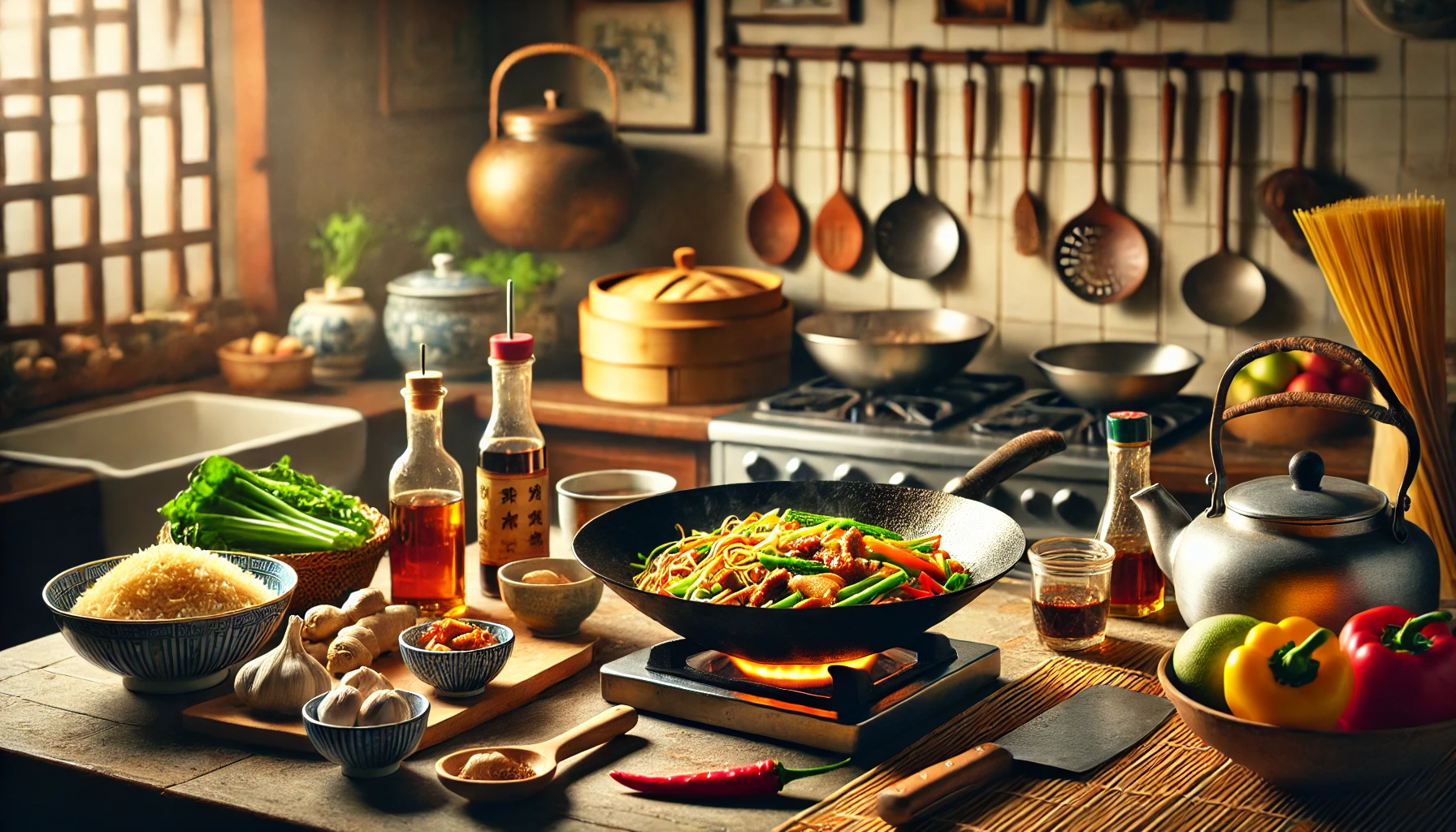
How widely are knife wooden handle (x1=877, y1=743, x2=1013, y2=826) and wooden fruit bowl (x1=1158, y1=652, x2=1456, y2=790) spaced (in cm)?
19

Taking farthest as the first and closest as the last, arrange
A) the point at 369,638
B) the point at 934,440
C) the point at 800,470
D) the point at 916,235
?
the point at 916,235
the point at 800,470
the point at 934,440
the point at 369,638

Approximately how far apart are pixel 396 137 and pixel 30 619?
1645 mm

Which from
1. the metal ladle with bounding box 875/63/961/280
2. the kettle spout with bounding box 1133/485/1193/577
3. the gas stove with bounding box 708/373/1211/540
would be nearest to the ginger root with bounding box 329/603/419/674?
the kettle spout with bounding box 1133/485/1193/577

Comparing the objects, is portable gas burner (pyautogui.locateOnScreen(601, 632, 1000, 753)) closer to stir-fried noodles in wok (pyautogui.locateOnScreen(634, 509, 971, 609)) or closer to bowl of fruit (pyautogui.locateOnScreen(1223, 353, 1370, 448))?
stir-fried noodles in wok (pyautogui.locateOnScreen(634, 509, 971, 609))

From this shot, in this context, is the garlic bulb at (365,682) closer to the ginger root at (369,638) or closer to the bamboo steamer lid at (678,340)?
the ginger root at (369,638)

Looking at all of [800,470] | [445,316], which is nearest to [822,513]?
[800,470]

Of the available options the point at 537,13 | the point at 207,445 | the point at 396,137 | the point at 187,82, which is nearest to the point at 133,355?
the point at 207,445

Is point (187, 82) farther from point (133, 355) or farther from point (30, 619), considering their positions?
point (30, 619)

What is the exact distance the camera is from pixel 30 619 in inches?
111

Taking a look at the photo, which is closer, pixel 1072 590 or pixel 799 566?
pixel 799 566

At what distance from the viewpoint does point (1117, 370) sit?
3508 millimetres

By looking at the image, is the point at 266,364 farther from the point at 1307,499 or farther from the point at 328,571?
the point at 1307,499

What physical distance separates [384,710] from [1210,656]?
78 cm

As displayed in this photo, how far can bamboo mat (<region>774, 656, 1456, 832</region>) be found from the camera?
1392 mm
